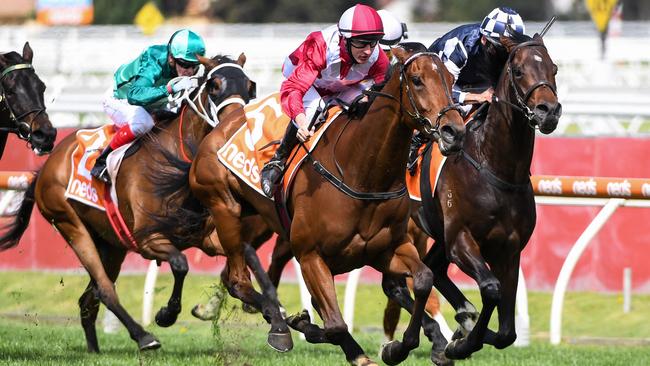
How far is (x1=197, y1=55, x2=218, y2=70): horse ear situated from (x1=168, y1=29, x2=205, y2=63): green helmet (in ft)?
0.12

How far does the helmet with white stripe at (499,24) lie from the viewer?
7156mm

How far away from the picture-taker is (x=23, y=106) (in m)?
7.53

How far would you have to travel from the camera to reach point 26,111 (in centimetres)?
752

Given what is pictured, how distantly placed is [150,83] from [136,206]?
2.63ft

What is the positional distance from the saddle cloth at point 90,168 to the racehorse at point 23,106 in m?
0.81

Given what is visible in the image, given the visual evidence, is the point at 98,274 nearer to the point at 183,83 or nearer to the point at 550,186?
the point at 183,83

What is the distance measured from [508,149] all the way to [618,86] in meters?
13.4

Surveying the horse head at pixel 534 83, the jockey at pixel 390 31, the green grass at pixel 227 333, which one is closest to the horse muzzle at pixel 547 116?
the horse head at pixel 534 83

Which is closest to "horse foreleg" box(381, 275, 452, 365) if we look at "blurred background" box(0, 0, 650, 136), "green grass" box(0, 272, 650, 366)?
"green grass" box(0, 272, 650, 366)

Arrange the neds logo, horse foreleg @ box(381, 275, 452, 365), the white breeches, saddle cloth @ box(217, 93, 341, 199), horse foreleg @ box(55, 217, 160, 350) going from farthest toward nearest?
1. the neds logo
2. the white breeches
3. horse foreleg @ box(55, 217, 160, 350)
4. saddle cloth @ box(217, 93, 341, 199)
5. horse foreleg @ box(381, 275, 452, 365)

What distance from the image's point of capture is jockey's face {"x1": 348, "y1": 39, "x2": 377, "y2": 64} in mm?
6252

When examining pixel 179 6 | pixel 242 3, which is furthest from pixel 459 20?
pixel 179 6

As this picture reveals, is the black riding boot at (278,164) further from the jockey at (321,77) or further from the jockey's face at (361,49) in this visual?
the jockey's face at (361,49)

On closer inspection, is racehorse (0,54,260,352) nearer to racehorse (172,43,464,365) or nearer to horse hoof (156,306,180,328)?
horse hoof (156,306,180,328)
